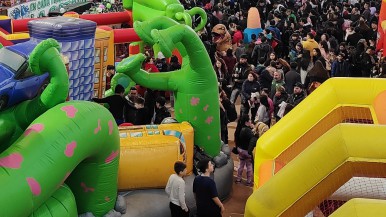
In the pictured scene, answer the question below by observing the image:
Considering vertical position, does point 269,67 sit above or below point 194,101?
below

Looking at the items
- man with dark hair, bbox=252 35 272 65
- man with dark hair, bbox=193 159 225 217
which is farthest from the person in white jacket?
man with dark hair, bbox=252 35 272 65

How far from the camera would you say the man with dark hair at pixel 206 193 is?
18.9 feet

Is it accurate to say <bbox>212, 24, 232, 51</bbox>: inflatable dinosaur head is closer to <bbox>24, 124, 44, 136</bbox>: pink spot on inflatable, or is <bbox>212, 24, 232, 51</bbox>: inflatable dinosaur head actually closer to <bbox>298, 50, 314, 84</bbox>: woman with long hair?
<bbox>298, 50, 314, 84</bbox>: woman with long hair

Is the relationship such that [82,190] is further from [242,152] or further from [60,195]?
[242,152]

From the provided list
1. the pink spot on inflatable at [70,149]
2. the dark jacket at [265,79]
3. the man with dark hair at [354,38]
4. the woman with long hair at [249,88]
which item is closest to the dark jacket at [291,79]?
the dark jacket at [265,79]

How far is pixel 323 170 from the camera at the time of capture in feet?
14.6

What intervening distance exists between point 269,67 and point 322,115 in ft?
11.9

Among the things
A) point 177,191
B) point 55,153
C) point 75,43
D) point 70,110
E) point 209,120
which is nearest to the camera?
point 55,153

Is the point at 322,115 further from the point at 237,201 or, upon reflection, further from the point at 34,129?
the point at 34,129

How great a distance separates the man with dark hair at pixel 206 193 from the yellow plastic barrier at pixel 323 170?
0.94 metres

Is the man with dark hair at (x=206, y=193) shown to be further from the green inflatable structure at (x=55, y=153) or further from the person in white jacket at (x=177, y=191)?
the green inflatable structure at (x=55, y=153)

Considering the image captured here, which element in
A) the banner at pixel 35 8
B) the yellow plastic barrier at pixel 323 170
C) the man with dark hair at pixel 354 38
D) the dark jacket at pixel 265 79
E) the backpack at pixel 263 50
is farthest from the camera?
the banner at pixel 35 8

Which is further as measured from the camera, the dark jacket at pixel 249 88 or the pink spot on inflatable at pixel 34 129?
the dark jacket at pixel 249 88

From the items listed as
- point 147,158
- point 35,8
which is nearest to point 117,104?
point 147,158
